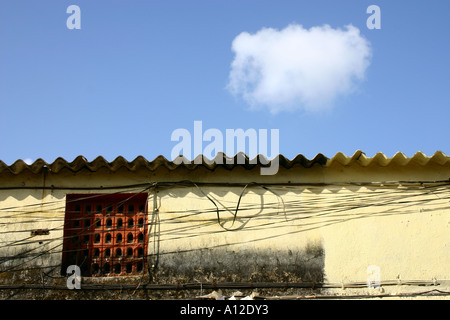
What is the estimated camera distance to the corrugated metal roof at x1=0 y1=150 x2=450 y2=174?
7.30m

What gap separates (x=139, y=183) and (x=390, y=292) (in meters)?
3.56

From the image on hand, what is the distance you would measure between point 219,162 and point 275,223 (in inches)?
43.5

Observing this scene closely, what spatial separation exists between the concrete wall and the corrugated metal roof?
0.15m

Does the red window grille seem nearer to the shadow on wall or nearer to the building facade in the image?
the building facade

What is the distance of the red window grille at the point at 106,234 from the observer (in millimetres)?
7375

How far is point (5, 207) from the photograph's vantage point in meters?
7.59

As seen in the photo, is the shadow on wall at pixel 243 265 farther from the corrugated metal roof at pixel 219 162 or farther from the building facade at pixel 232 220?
the corrugated metal roof at pixel 219 162

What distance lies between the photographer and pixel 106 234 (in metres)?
7.48

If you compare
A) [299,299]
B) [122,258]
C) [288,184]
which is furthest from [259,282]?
[122,258]

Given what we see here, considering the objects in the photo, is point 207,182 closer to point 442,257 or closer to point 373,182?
point 373,182

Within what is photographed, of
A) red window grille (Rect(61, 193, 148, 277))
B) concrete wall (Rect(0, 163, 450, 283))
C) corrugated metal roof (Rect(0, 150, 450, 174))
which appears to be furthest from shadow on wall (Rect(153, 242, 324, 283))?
corrugated metal roof (Rect(0, 150, 450, 174))

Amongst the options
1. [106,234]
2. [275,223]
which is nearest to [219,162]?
[275,223]

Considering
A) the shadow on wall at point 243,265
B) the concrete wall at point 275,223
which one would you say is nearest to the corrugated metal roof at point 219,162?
the concrete wall at point 275,223

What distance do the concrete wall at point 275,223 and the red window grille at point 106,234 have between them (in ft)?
0.40
